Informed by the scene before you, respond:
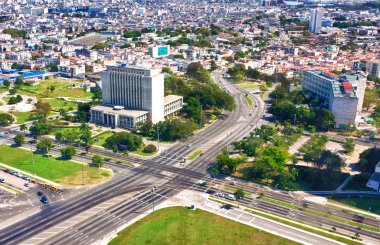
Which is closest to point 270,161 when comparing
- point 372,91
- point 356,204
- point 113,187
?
point 356,204

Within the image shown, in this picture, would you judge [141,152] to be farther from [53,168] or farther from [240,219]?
[240,219]

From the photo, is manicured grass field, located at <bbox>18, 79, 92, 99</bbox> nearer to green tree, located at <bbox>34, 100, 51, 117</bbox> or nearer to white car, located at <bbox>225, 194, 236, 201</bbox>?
green tree, located at <bbox>34, 100, 51, 117</bbox>

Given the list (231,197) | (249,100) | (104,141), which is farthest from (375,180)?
(249,100)

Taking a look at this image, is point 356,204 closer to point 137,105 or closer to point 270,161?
point 270,161

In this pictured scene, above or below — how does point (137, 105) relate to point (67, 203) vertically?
above

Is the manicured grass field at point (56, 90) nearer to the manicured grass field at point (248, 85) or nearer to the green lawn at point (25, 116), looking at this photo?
the green lawn at point (25, 116)

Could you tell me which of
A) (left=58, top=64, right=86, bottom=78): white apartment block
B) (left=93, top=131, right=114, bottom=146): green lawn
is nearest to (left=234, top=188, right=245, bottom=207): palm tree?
(left=93, top=131, right=114, bottom=146): green lawn

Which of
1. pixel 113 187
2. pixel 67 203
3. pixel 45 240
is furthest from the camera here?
pixel 113 187
